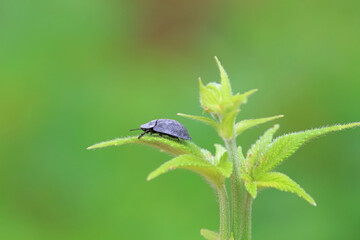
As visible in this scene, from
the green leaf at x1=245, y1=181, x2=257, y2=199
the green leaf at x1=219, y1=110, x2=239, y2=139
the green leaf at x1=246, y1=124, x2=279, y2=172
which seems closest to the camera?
the green leaf at x1=245, y1=181, x2=257, y2=199

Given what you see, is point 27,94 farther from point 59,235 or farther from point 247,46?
point 247,46

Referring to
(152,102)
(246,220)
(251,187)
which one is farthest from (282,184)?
(152,102)

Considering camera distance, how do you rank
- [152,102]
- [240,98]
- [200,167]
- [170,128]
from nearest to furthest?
[240,98] → [200,167] → [170,128] → [152,102]

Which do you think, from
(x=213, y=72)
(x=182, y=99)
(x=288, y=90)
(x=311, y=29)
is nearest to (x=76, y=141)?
(x=182, y=99)

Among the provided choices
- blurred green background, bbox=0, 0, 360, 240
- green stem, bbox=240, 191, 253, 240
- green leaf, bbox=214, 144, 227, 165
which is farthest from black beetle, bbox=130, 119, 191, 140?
blurred green background, bbox=0, 0, 360, 240

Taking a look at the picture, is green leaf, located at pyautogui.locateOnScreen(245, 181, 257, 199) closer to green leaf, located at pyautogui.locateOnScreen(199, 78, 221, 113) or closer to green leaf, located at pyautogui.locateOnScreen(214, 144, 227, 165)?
green leaf, located at pyautogui.locateOnScreen(214, 144, 227, 165)

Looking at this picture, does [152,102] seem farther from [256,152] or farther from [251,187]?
[251,187]
